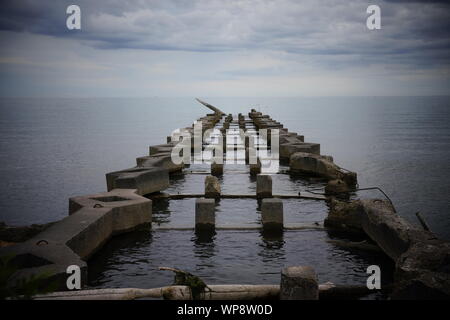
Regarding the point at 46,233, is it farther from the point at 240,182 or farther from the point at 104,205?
the point at 240,182

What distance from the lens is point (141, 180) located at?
1538cm

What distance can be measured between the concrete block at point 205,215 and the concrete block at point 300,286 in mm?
5201

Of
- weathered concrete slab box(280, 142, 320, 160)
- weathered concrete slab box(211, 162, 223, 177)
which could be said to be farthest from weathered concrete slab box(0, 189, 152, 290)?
weathered concrete slab box(280, 142, 320, 160)

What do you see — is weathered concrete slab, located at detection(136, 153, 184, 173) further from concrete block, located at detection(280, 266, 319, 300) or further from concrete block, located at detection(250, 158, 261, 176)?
concrete block, located at detection(280, 266, 319, 300)

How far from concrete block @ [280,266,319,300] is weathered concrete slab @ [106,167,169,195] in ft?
27.8

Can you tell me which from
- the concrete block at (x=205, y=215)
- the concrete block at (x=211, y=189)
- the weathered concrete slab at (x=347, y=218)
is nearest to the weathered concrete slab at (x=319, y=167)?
the concrete block at (x=211, y=189)

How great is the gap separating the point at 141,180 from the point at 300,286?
8972mm

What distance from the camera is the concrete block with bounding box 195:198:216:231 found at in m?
12.3

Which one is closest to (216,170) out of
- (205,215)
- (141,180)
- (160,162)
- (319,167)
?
(160,162)

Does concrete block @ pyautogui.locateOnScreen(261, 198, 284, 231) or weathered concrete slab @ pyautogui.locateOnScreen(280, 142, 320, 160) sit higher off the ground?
weathered concrete slab @ pyautogui.locateOnScreen(280, 142, 320, 160)
